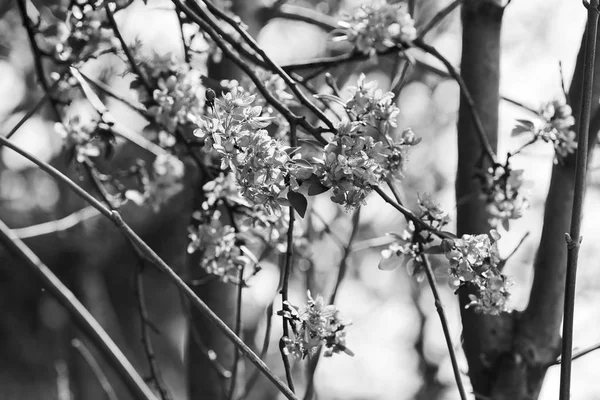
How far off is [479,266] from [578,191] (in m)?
0.18

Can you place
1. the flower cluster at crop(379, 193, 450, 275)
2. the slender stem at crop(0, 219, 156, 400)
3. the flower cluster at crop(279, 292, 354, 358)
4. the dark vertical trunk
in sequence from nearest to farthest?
the flower cluster at crop(279, 292, 354, 358) → the flower cluster at crop(379, 193, 450, 275) → the slender stem at crop(0, 219, 156, 400) → the dark vertical trunk

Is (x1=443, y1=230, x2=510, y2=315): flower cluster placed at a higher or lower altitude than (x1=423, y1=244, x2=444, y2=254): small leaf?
lower

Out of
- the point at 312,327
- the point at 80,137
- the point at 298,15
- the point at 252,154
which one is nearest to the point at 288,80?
the point at 252,154

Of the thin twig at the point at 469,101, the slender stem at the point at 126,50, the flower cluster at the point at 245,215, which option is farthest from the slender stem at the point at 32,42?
the thin twig at the point at 469,101

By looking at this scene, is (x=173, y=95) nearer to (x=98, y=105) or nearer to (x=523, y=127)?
(x=98, y=105)

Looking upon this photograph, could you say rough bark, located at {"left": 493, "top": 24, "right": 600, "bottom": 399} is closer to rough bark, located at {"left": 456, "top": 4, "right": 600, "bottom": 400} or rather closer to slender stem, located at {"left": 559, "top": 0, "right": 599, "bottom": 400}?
rough bark, located at {"left": 456, "top": 4, "right": 600, "bottom": 400}

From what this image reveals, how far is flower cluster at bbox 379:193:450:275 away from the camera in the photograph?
0.95 m

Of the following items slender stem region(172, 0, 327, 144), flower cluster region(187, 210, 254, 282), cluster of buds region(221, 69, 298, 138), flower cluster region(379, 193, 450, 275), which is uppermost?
cluster of buds region(221, 69, 298, 138)

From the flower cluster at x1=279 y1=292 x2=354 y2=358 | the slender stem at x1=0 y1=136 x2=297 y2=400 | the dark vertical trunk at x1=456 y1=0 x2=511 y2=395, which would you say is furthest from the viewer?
the dark vertical trunk at x1=456 y1=0 x2=511 y2=395

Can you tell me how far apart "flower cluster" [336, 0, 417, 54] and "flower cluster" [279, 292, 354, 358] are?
0.62 metres

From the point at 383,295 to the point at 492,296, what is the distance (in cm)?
548

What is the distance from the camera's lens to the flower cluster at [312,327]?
82cm

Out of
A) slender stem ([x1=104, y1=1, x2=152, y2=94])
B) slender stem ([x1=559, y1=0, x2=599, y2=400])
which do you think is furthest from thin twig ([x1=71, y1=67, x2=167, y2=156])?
slender stem ([x1=559, y1=0, x2=599, y2=400])

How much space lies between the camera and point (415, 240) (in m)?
0.95
